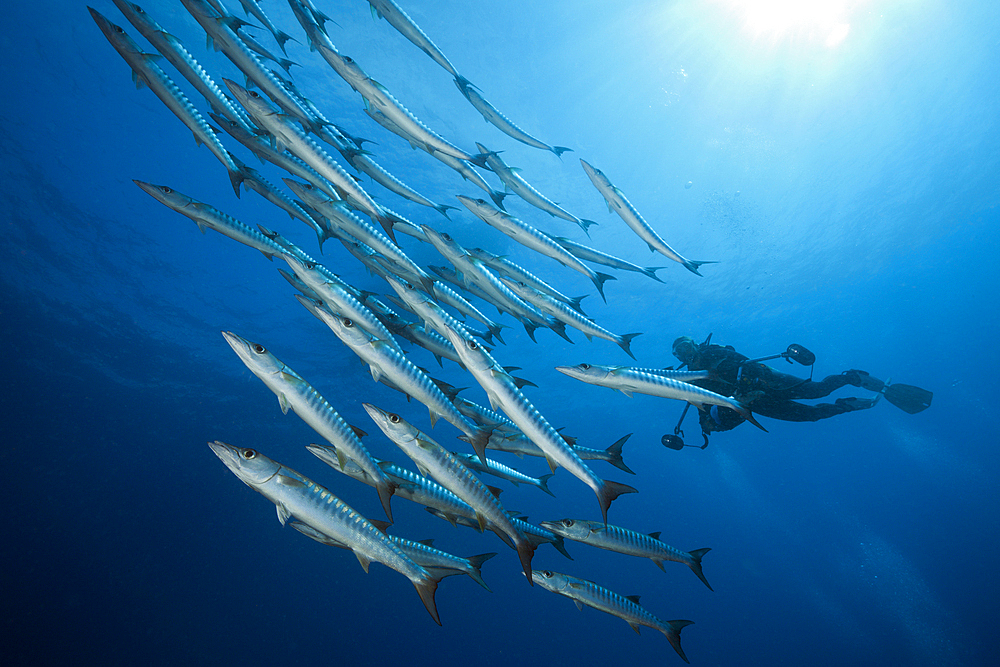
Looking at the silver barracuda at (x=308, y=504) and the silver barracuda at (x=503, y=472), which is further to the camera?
the silver barracuda at (x=503, y=472)

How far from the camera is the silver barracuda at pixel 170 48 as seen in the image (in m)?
3.35

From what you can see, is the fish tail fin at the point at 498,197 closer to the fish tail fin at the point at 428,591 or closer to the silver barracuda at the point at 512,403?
the silver barracuda at the point at 512,403

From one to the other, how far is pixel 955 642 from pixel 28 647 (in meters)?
72.7

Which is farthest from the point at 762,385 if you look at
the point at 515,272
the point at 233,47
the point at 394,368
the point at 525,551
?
the point at 233,47

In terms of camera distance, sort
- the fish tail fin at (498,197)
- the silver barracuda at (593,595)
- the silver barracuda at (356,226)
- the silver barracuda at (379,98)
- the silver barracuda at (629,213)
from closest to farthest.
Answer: the silver barracuda at (379,98)
the silver barracuda at (356,226)
the silver barracuda at (593,595)
the fish tail fin at (498,197)
the silver barracuda at (629,213)

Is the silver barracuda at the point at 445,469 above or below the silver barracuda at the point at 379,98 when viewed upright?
below

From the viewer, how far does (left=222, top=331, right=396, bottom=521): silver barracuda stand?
8.69 ft

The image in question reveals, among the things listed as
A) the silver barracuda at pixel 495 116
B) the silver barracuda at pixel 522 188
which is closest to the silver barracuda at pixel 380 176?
the silver barracuda at pixel 522 188

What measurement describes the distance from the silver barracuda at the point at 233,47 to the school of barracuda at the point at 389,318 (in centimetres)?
2

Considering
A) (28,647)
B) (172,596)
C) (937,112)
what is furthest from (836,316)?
(28,647)

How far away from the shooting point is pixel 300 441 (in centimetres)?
2805

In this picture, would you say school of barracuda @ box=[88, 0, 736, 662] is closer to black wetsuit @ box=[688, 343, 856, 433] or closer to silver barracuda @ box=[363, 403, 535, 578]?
silver barracuda @ box=[363, 403, 535, 578]

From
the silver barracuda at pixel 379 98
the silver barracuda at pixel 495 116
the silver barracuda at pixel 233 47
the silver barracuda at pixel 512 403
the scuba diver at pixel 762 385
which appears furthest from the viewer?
the scuba diver at pixel 762 385

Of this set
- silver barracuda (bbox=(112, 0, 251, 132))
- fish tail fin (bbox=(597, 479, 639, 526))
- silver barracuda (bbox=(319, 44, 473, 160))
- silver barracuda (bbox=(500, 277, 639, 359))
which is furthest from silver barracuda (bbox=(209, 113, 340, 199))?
fish tail fin (bbox=(597, 479, 639, 526))
